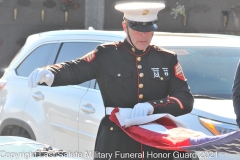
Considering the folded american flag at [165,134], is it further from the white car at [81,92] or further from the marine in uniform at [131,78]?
the white car at [81,92]

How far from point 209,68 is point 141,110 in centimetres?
182

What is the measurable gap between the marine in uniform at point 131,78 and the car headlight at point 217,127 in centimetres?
65

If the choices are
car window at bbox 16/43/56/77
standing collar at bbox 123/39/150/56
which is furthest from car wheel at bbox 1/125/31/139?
standing collar at bbox 123/39/150/56

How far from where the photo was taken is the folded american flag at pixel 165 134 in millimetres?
3342

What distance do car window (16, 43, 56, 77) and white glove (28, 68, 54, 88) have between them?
2369mm

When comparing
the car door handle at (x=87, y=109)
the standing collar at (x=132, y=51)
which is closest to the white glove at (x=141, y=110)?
the standing collar at (x=132, y=51)

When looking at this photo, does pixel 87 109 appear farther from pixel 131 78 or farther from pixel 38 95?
pixel 131 78

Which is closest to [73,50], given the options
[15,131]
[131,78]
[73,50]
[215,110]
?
[73,50]

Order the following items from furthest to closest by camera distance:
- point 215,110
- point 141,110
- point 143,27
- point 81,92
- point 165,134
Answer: point 81,92, point 215,110, point 143,27, point 141,110, point 165,134

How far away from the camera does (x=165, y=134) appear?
3.63 meters

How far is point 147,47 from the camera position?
161 inches

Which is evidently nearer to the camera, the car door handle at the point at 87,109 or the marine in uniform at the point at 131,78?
the marine in uniform at the point at 131,78

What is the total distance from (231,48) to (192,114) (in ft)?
4.04

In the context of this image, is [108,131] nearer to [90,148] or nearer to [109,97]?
[109,97]
